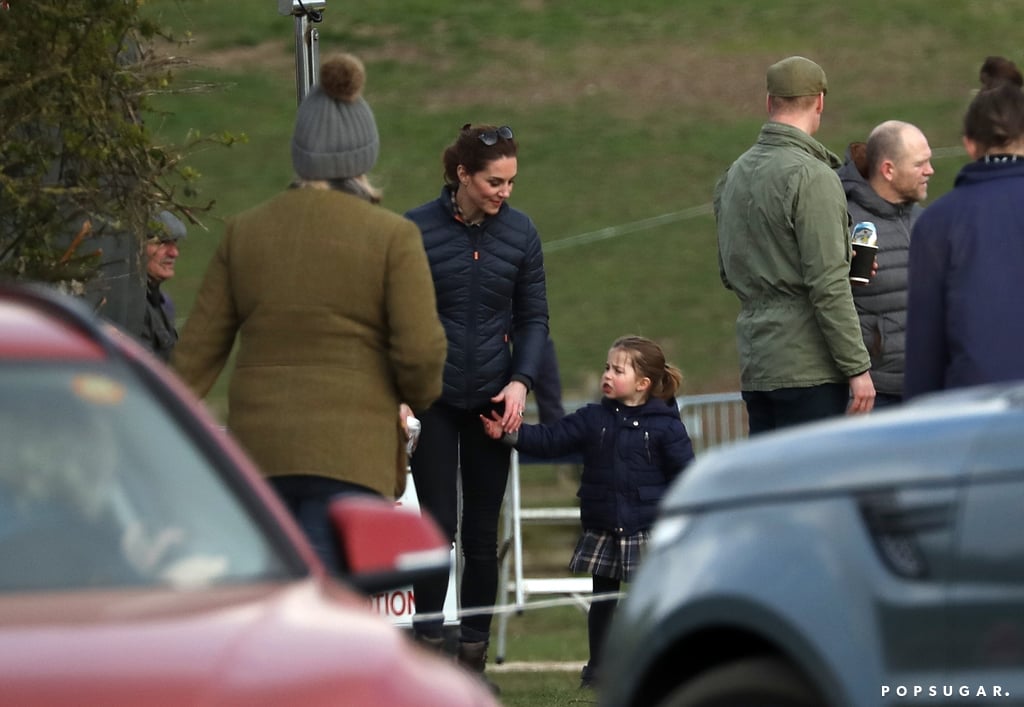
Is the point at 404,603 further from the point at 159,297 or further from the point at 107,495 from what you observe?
the point at 107,495

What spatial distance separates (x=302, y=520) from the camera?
609cm

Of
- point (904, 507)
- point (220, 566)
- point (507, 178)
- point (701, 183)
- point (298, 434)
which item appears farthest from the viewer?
point (701, 183)

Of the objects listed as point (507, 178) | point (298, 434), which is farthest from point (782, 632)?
point (507, 178)

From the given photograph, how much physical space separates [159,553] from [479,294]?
453cm

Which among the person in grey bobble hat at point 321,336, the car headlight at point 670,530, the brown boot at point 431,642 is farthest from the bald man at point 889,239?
the car headlight at point 670,530

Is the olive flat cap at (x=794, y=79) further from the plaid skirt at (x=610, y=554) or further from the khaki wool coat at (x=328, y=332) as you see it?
the khaki wool coat at (x=328, y=332)

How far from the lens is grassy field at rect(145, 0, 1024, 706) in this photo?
40375 millimetres

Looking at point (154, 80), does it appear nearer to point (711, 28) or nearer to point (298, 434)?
point (298, 434)

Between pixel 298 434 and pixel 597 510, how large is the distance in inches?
118

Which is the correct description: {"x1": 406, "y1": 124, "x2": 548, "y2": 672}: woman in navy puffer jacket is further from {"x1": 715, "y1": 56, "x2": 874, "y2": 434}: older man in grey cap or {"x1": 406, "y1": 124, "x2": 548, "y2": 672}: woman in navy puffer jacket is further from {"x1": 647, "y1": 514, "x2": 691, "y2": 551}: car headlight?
{"x1": 647, "y1": 514, "x2": 691, "y2": 551}: car headlight

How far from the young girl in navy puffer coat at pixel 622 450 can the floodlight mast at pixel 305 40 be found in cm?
195

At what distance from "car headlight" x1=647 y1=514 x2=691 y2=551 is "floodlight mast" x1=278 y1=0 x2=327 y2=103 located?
17.6ft

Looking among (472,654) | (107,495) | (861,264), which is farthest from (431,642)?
(107,495)

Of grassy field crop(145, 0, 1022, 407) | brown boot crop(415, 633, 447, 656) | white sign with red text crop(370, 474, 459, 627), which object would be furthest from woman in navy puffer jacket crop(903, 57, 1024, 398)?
grassy field crop(145, 0, 1022, 407)
